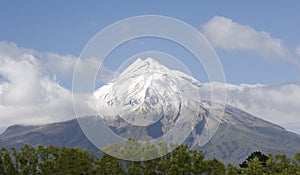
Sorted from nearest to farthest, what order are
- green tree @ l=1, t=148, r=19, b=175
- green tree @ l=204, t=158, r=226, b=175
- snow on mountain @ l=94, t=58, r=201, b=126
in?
snow on mountain @ l=94, t=58, r=201, b=126 → green tree @ l=204, t=158, r=226, b=175 → green tree @ l=1, t=148, r=19, b=175

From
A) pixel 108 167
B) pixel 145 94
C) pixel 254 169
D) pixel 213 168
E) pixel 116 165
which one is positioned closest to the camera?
pixel 145 94

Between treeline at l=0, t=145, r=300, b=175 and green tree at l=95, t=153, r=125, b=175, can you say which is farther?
green tree at l=95, t=153, r=125, b=175

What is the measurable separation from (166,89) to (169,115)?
7.97 feet

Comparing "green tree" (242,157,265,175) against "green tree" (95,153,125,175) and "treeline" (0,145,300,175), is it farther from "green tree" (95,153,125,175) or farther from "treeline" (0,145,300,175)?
"green tree" (95,153,125,175)

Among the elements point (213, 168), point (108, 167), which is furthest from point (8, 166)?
point (213, 168)

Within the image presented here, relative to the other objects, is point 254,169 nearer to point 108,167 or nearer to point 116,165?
point 116,165

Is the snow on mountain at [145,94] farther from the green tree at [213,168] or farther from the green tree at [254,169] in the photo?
the green tree at [254,169]

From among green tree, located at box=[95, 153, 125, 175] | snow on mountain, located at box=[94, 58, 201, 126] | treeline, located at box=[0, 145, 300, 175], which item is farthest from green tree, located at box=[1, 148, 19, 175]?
snow on mountain, located at box=[94, 58, 201, 126]

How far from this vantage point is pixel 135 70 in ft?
106

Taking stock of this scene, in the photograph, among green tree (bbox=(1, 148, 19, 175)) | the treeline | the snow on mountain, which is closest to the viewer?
the snow on mountain

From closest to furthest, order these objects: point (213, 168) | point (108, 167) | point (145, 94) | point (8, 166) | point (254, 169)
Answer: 1. point (145, 94)
2. point (213, 168)
3. point (108, 167)
4. point (254, 169)
5. point (8, 166)

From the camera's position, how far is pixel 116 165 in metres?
62.3

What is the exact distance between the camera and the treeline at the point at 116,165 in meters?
60.1

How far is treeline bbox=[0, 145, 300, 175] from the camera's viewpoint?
6012cm
